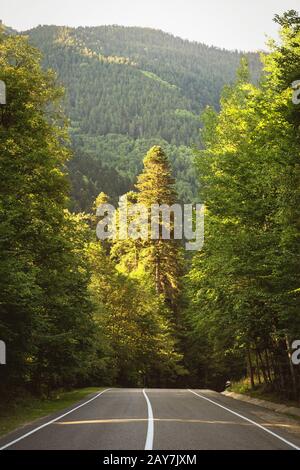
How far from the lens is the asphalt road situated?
1271cm

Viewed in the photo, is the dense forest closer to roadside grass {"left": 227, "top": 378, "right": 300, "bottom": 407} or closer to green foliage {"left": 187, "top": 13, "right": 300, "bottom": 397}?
green foliage {"left": 187, "top": 13, "right": 300, "bottom": 397}

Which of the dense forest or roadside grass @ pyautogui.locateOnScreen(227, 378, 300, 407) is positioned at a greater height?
the dense forest

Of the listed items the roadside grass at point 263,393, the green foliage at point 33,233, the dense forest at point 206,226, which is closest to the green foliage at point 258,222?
the dense forest at point 206,226

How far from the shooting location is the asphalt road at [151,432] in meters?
12.7

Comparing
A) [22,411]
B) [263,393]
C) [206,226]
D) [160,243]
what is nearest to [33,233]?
[22,411]

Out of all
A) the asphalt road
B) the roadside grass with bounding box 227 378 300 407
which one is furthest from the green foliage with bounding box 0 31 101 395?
the roadside grass with bounding box 227 378 300 407

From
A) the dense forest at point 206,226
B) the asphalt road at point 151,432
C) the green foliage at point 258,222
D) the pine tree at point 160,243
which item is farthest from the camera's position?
the pine tree at point 160,243

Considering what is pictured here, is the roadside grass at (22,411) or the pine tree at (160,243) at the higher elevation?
the pine tree at (160,243)

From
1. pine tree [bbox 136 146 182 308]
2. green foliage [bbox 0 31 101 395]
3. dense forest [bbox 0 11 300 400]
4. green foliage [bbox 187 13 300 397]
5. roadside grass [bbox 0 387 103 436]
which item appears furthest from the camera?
pine tree [bbox 136 146 182 308]

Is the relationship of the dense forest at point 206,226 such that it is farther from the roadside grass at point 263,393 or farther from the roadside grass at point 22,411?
the roadside grass at point 22,411

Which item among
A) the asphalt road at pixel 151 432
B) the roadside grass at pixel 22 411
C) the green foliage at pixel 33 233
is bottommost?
the roadside grass at pixel 22 411

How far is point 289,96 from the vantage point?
2217 cm

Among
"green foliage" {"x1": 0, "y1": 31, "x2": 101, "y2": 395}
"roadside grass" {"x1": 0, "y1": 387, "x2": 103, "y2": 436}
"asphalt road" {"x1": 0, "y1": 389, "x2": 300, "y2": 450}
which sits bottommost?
"roadside grass" {"x1": 0, "y1": 387, "x2": 103, "y2": 436}
